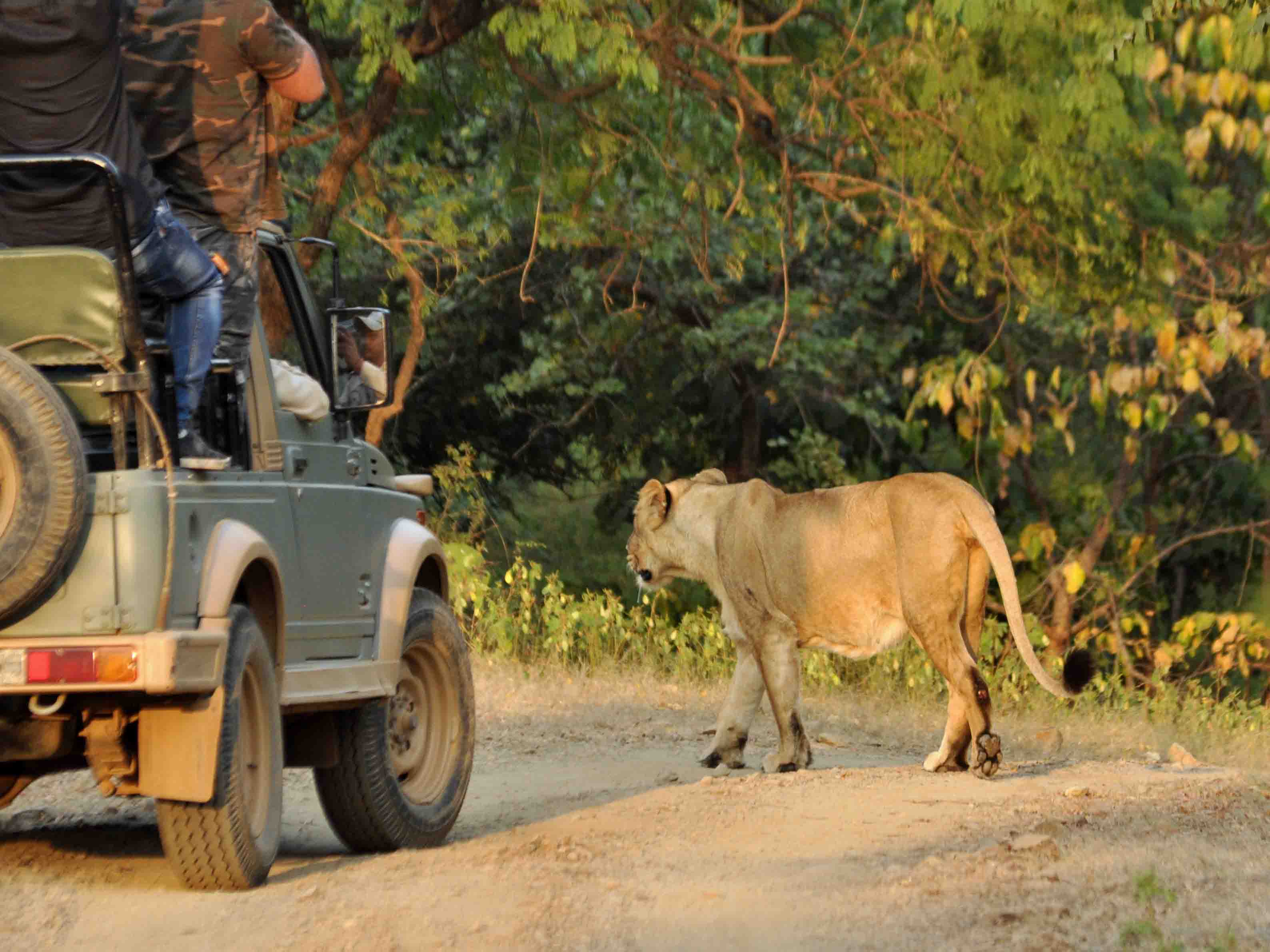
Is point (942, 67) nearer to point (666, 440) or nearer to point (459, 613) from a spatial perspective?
point (459, 613)

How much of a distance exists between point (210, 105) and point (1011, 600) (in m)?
4.32

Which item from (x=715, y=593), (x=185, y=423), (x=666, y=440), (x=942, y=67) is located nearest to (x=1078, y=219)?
(x=942, y=67)

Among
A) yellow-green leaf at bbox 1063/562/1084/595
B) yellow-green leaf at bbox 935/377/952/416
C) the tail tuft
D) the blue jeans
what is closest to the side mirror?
the blue jeans

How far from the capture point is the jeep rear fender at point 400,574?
21.5 ft

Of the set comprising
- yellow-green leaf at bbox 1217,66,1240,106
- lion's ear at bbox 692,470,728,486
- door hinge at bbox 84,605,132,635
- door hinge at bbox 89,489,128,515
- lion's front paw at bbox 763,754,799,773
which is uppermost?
yellow-green leaf at bbox 1217,66,1240,106

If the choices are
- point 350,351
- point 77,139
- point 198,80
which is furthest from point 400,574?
point 77,139

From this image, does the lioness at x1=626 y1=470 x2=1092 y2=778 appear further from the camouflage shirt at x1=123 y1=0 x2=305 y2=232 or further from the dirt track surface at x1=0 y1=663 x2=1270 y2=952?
the camouflage shirt at x1=123 y1=0 x2=305 y2=232

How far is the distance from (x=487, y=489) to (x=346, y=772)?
12.1m

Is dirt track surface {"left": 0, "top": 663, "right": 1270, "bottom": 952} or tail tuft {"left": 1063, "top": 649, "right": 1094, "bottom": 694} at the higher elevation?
tail tuft {"left": 1063, "top": 649, "right": 1094, "bottom": 694}

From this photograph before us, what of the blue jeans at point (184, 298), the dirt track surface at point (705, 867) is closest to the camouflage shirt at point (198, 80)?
the blue jeans at point (184, 298)

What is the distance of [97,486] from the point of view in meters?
4.91

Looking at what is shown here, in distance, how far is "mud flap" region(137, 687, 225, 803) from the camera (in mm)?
5137

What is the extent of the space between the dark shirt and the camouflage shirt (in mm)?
332

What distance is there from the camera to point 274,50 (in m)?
5.77
